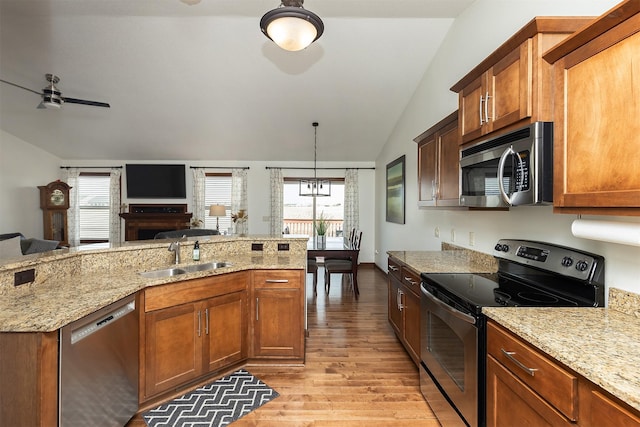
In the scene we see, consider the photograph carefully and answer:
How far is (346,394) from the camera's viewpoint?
221 cm

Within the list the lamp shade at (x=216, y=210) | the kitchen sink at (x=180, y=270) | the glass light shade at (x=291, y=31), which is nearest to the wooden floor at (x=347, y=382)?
the kitchen sink at (x=180, y=270)

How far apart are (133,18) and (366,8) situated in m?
2.49

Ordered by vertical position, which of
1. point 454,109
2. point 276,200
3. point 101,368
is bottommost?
point 101,368

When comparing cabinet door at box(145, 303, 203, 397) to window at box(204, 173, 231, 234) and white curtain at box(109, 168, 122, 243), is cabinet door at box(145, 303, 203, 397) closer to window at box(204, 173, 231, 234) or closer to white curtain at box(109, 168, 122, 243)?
window at box(204, 173, 231, 234)

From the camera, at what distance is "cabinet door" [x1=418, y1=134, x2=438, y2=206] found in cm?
282

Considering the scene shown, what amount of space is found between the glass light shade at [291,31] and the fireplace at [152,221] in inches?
220

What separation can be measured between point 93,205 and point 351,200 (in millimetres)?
5939

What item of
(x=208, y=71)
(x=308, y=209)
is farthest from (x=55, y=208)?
(x=308, y=209)

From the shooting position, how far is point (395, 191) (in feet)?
17.2

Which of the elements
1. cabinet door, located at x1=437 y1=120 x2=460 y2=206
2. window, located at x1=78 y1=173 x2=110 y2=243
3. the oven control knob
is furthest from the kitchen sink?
window, located at x1=78 y1=173 x2=110 y2=243

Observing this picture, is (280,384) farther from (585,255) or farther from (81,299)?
(585,255)

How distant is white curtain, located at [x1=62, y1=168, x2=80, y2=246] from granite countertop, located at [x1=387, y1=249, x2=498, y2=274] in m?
7.33

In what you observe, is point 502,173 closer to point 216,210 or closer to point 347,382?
point 347,382

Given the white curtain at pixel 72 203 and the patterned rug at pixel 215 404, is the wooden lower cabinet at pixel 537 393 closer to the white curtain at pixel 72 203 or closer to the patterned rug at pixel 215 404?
the patterned rug at pixel 215 404
